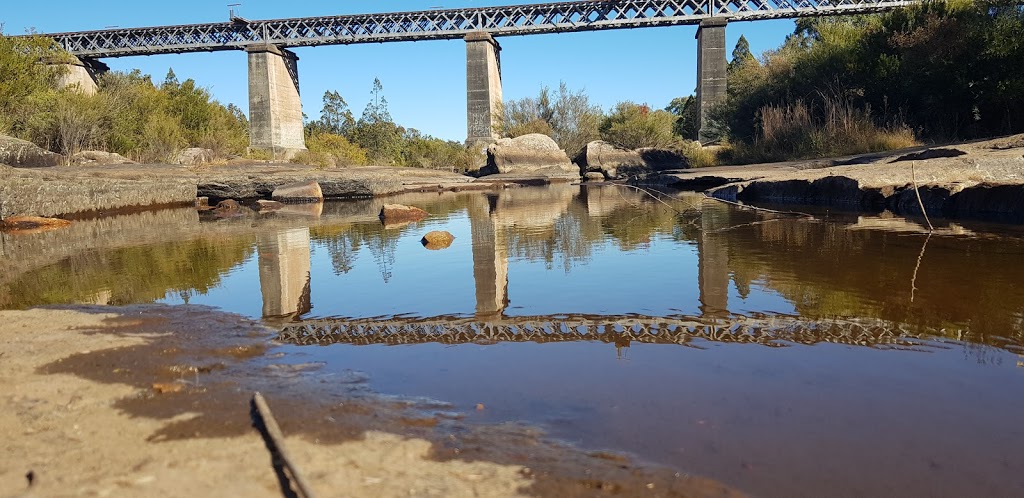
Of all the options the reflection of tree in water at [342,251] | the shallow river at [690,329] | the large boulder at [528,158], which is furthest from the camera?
the large boulder at [528,158]

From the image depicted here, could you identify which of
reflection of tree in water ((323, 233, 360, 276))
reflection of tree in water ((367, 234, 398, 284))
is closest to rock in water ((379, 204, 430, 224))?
reflection of tree in water ((323, 233, 360, 276))

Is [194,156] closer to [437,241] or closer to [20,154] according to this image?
[20,154]

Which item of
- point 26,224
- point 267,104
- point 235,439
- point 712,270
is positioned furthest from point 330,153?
point 235,439

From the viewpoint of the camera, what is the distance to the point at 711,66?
95.7 feet

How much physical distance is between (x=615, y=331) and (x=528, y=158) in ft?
67.8

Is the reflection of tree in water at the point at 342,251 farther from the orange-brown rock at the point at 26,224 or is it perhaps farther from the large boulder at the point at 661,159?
the large boulder at the point at 661,159

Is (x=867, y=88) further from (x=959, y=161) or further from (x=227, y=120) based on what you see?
(x=227, y=120)

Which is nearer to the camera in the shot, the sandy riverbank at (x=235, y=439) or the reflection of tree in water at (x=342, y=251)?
the sandy riverbank at (x=235, y=439)

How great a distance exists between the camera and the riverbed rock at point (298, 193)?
12.7 meters

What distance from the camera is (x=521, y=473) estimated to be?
153 centimetres

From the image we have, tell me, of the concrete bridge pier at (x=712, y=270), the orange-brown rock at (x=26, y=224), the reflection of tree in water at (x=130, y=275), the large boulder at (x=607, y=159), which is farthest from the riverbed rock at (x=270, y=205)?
the large boulder at (x=607, y=159)

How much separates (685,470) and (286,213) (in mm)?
9560

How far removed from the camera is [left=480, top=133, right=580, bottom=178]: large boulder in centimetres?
2286

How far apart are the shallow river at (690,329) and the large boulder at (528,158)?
55.2ft
